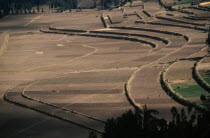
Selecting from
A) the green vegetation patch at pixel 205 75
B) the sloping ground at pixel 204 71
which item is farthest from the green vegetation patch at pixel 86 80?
the green vegetation patch at pixel 205 75

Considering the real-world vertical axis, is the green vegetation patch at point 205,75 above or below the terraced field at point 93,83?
above

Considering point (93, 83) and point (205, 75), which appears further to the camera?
point (93, 83)

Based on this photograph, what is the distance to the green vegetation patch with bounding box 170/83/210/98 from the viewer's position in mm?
94562

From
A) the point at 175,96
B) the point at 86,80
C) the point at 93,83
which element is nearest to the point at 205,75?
the point at 175,96

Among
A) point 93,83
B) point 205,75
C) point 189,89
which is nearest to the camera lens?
point 189,89

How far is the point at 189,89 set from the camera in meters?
99.4

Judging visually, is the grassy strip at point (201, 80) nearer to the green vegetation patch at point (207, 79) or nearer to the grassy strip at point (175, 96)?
the green vegetation patch at point (207, 79)

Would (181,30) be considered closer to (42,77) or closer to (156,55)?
(156,55)

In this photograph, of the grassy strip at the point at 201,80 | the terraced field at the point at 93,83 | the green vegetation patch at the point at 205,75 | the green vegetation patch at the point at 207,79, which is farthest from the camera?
the green vegetation patch at the point at 205,75

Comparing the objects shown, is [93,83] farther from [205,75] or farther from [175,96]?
[175,96]

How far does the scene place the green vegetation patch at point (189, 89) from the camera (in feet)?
310

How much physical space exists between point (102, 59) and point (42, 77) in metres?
29.7

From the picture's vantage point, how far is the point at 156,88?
103188 mm

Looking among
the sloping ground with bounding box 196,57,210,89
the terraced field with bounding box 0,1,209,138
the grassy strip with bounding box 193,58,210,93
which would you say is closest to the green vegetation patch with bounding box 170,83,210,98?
the terraced field with bounding box 0,1,209,138
